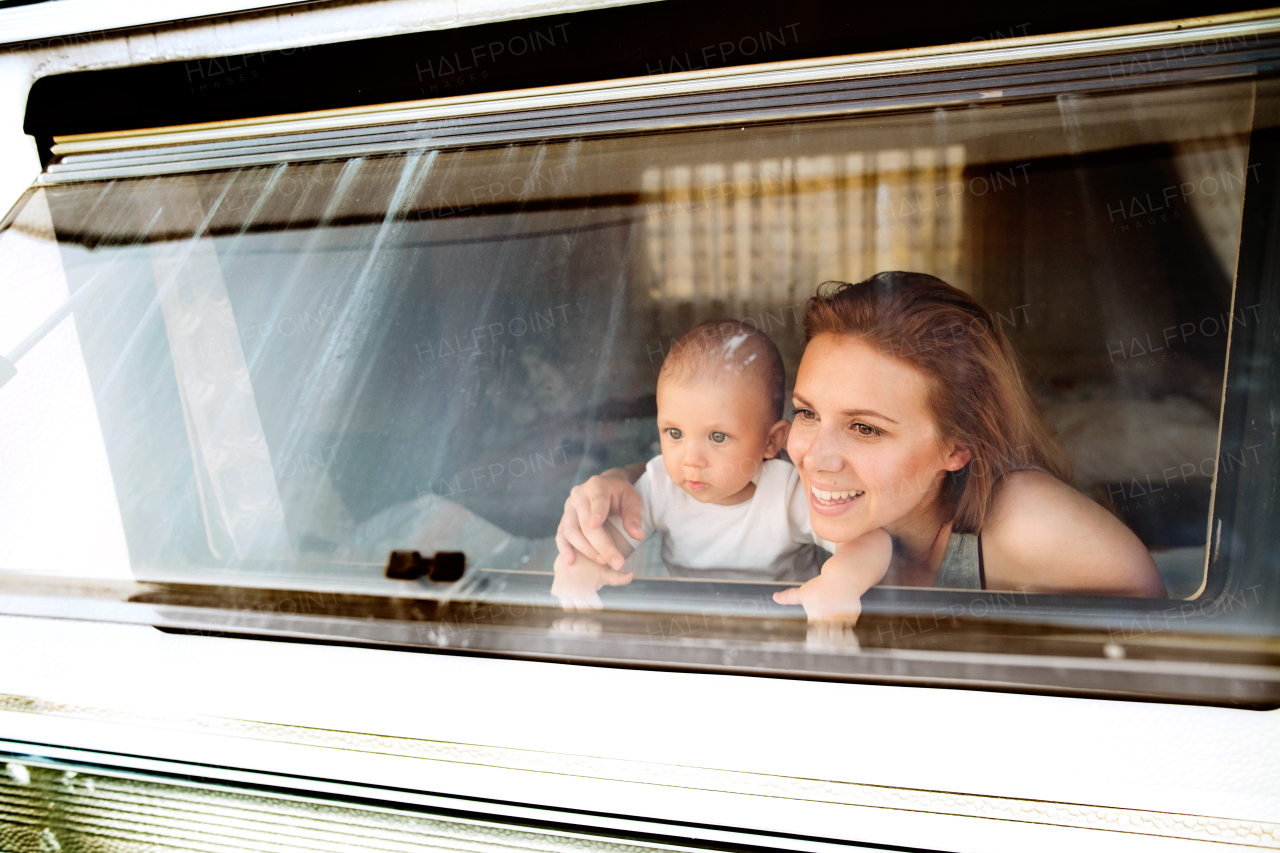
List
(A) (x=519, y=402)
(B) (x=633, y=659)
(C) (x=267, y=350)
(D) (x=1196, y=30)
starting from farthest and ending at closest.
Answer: (C) (x=267, y=350) < (A) (x=519, y=402) < (B) (x=633, y=659) < (D) (x=1196, y=30)

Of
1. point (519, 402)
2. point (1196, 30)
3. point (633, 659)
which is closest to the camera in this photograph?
point (1196, 30)

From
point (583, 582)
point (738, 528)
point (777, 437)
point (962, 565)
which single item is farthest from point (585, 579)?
point (962, 565)

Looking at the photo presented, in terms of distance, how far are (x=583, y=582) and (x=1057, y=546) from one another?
66 centimetres

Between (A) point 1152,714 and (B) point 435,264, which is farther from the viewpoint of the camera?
(B) point 435,264

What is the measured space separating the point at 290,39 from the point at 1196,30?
1.31 m

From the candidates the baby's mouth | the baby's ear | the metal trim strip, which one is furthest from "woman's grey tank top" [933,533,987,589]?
the metal trim strip

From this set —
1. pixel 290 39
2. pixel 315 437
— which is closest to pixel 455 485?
pixel 315 437

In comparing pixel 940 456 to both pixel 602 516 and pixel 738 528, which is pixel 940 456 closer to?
pixel 738 528

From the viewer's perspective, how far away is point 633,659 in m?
0.98

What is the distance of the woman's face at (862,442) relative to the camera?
885 millimetres

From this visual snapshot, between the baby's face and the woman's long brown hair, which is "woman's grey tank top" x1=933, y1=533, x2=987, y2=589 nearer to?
the woman's long brown hair

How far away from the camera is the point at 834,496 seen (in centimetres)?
92

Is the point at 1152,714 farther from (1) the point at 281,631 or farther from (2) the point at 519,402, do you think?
(1) the point at 281,631

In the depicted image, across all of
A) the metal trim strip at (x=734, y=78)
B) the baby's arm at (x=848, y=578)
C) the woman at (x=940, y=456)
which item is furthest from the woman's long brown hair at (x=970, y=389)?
the metal trim strip at (x=734, y=78)
